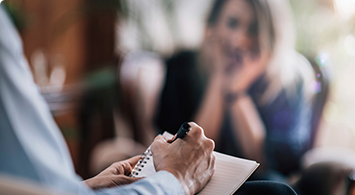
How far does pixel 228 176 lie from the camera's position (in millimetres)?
643

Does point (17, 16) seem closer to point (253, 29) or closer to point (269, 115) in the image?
point (253, 29)

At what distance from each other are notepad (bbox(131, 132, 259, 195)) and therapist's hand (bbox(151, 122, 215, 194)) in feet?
0.05

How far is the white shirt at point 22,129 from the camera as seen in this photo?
0.37 m

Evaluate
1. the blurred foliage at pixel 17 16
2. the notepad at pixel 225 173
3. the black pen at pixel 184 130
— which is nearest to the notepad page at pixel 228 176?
the notepad at pixel 225 173

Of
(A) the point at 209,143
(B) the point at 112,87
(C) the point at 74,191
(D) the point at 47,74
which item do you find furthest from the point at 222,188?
(D) the point at 47,74

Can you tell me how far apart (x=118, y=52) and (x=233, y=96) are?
0.75 metres

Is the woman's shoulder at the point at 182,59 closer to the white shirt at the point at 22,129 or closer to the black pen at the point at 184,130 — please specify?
the black pen at the point at 184,130

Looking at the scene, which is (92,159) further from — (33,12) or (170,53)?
(33,12)

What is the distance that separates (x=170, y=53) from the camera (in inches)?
67.1

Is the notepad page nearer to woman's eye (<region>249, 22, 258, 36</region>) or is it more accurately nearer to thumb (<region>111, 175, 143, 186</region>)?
thumb (<region>111, 175, 143, 186</region>)

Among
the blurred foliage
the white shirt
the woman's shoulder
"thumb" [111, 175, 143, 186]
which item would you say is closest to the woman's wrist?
the woman's shoulder

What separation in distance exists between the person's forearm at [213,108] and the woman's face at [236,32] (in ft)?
0.38

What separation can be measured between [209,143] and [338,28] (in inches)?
43.1

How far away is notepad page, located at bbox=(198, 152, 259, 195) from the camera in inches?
24.2
